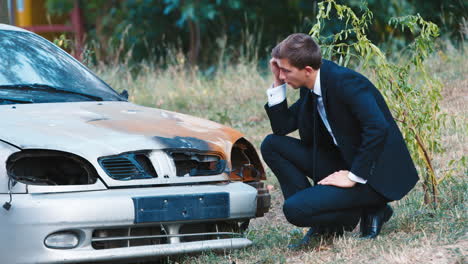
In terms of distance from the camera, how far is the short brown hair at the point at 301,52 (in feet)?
13.6

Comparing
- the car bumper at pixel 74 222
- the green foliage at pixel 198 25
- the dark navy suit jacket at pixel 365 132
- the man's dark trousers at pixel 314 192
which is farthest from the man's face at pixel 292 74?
the green foliage at pixel 198 25

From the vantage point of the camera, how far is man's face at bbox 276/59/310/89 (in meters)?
4.19

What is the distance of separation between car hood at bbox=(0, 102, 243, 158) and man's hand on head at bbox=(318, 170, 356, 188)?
0.58 meters

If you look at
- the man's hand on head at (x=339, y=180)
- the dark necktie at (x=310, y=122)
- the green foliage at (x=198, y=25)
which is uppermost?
the green foliage at (x=198, y=25)

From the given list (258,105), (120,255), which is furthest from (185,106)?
(120,255)

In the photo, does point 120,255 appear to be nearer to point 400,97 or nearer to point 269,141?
point 269,141

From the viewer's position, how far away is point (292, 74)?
13.8 ft

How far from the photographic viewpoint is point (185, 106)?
1044 cm

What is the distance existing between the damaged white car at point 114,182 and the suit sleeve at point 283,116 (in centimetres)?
24

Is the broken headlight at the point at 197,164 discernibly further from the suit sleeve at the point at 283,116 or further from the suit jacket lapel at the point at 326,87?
the suit jacket lapel at the point at 326,87

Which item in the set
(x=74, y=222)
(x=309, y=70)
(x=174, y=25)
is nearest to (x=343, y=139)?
(x=309, y=70)

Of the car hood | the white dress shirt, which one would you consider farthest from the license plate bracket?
the white dress shirt

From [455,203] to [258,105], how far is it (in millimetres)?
5197

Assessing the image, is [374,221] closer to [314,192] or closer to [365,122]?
[314,192]
